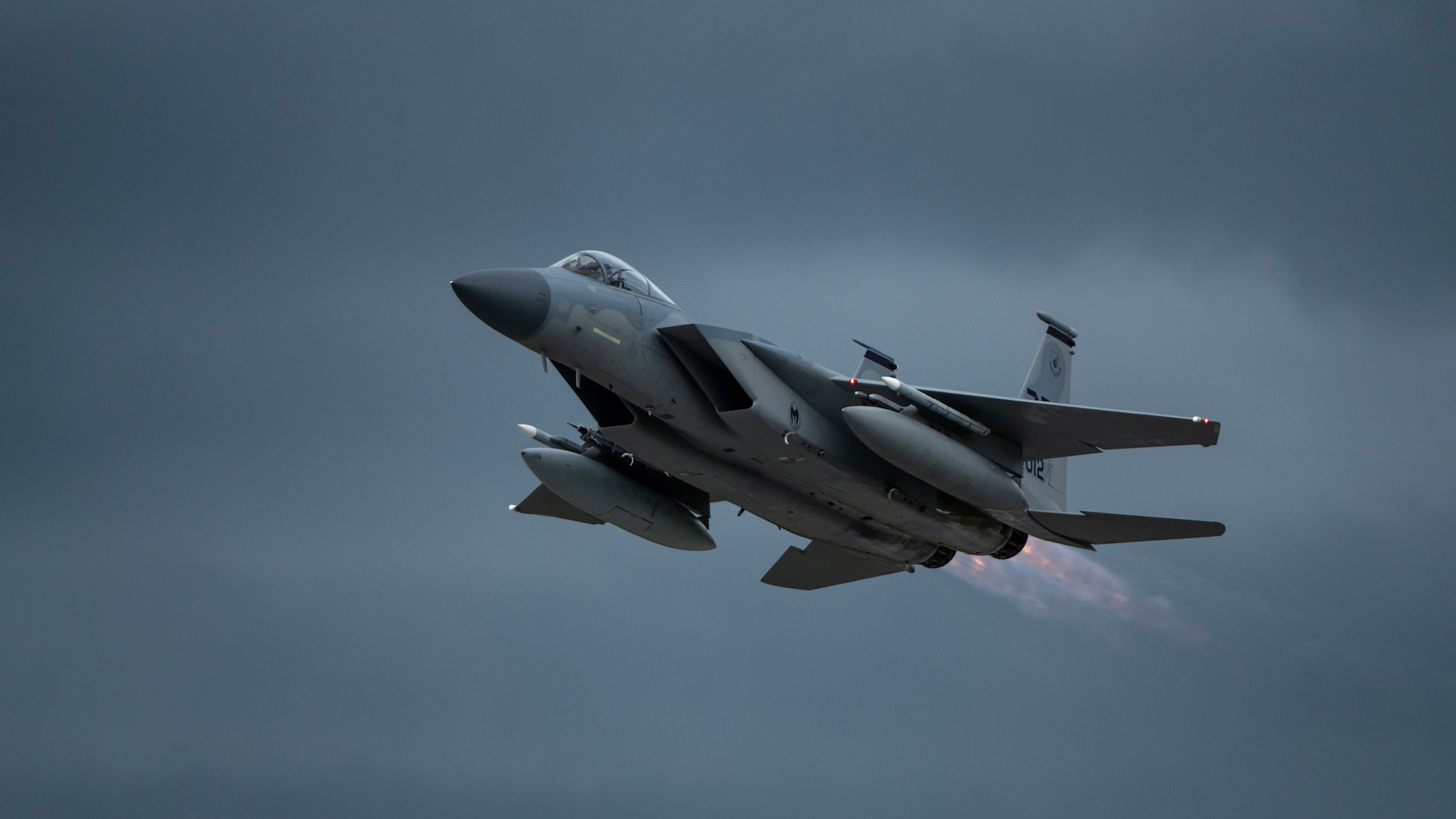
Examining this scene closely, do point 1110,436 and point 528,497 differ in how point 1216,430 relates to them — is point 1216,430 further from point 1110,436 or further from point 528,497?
point 528,497

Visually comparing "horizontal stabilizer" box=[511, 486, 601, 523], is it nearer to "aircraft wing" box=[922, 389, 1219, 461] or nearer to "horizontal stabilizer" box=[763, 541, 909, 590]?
"horizontal stabilizer" box=[763, 541, 909, 590]

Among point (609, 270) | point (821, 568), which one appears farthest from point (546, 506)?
point (609, 270)

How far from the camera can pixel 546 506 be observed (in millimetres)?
25891

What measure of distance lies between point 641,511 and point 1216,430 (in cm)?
965

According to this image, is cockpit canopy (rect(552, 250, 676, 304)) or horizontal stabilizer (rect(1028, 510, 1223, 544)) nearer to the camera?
cockpit canopy (rect(552, 250, 676, 304))

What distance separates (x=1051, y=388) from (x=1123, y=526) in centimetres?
358

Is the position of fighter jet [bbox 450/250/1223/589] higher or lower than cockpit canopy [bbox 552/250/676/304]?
lower

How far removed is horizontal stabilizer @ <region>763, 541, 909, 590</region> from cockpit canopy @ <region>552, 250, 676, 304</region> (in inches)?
305

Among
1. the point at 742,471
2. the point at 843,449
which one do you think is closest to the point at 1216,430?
the point at 843,449

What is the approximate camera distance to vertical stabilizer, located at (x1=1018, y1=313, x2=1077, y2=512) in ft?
74.4

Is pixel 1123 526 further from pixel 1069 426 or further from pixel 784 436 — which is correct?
pixel 784 436

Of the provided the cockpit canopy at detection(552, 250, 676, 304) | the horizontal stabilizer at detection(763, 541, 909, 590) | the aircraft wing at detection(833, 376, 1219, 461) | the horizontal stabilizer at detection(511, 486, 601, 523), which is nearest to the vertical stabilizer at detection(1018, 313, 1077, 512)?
the aircraft wing at detection(833, 376, 1219, 461)

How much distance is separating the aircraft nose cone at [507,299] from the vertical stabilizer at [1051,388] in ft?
28.9

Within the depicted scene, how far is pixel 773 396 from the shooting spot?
1948cm
